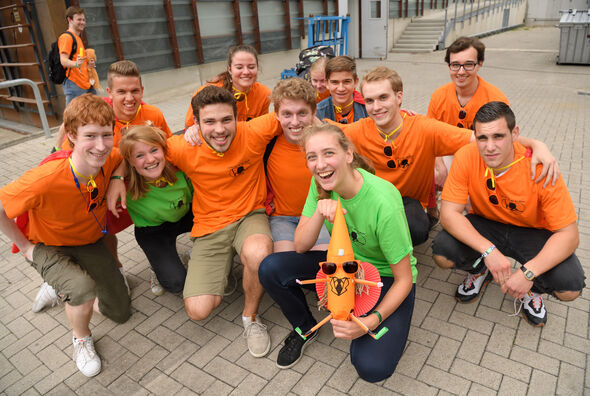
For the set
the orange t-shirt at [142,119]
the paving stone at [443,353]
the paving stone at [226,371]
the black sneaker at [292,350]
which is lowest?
the paving stone at [443,353]

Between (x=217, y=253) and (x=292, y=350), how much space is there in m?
1.03

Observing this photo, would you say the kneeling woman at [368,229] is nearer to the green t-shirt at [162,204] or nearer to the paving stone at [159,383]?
the paving stone at [159,383]

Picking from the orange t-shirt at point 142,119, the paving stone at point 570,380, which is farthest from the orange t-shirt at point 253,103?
the paving stone at point 570,380

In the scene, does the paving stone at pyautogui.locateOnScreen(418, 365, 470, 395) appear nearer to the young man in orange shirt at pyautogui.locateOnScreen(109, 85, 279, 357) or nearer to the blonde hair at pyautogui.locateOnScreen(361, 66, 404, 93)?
the young man in orange shirt at pyautogui.locateOnScreen(109, 85, 279, 357)

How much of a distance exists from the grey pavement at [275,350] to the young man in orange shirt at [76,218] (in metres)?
0.25

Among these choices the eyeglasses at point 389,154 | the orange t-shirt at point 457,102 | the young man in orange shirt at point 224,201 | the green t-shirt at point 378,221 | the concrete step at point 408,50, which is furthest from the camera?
the concrete step at point 408,50

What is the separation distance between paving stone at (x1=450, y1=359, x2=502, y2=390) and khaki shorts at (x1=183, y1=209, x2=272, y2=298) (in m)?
1.66

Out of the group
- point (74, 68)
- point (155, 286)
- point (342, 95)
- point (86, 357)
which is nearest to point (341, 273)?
point (86, 357)

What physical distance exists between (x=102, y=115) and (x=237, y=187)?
3.89 feet

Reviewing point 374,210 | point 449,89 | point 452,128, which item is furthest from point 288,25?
point 374,210

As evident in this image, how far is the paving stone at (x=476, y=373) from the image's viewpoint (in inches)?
106

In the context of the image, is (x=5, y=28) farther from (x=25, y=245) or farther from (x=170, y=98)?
(x=25, y=245)

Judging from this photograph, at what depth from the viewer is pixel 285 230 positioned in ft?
11.6

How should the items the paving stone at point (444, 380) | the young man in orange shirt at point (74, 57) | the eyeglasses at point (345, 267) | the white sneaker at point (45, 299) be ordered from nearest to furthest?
the eyeglasses at point (345, 267), the paving stone at point (444, 380), the white sneaker at point (45, 299), the young man in orange shirt at point (74, 57)
